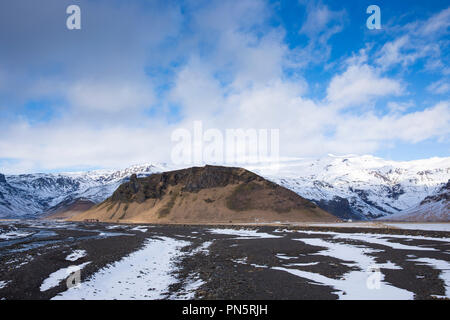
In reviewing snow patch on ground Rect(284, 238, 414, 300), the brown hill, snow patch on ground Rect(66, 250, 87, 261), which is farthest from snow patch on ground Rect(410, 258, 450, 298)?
the brown hill

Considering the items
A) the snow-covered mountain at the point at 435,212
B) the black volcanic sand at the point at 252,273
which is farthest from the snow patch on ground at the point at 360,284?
the snow-covered mountain at the point at 435,212

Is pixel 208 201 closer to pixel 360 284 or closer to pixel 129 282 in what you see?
pixel 129 282

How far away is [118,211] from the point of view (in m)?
144

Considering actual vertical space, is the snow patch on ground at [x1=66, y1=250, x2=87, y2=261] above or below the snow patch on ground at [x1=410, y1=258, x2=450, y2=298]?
below

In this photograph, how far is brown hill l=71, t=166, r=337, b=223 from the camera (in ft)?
369

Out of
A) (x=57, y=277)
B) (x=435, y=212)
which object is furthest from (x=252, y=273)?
(x=435, y=212)

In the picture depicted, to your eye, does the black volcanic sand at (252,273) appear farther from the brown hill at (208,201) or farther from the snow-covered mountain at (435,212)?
the snow-covered mountain at (435,212)

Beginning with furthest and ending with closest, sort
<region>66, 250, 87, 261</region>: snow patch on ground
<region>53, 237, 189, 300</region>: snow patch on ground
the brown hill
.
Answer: the brown hill, <region>66, 250, 87, 261</region>: snow patch on ground, <region>53, 237, 189, 300</region>: snow patch on ground

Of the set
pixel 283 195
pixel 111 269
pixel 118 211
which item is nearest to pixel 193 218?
pixel 283 195

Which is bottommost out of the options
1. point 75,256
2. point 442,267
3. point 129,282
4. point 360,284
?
point 75,256

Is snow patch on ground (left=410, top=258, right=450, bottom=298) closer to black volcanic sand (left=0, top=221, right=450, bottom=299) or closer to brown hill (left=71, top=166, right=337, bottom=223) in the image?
black volcanic sand (left=0, top=221, right=450, bottom=299)

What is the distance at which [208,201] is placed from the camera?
401 ft
